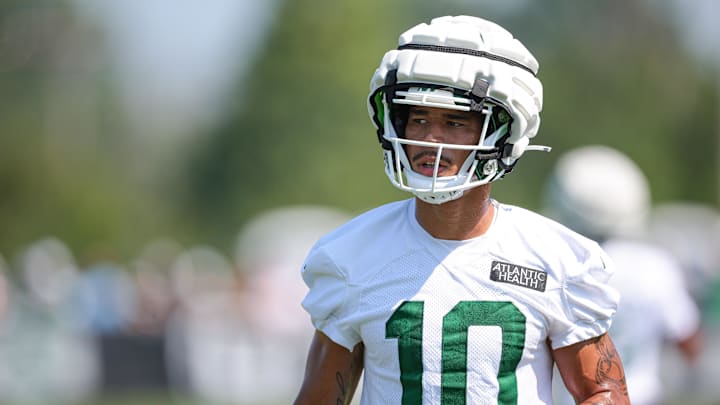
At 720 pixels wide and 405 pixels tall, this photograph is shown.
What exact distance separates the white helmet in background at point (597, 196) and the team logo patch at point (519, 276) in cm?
250

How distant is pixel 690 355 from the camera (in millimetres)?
6262

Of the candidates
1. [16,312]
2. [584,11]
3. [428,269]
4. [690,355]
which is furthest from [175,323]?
[584,11]

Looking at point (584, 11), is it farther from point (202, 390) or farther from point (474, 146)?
point (474, 146)

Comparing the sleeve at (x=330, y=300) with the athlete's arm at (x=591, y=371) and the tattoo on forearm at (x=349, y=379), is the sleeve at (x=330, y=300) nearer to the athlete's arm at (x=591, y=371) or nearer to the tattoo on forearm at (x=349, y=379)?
the tattoo on forearm at (x=349, y=379)

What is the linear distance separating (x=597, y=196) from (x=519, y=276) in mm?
2545

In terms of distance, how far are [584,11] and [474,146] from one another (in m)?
44.0

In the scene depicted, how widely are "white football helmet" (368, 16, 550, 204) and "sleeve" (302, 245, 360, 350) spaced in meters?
0.36

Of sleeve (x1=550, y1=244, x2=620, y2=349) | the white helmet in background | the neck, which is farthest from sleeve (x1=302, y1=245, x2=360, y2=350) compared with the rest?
the white helmet in background

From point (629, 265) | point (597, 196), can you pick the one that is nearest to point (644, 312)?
point (629, 265)

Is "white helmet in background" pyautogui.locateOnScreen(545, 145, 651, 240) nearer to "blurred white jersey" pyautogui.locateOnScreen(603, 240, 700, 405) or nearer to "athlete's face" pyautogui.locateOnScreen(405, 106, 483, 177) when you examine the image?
"blurred white jersey" pyautogui.locateOnScreen(603, 240, 700, 405)

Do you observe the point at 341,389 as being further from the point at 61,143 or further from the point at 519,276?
the point at 61,143

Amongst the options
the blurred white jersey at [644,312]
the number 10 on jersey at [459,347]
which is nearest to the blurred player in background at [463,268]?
the number 10 on jersey at [459,347]

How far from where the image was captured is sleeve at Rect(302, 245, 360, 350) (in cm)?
349

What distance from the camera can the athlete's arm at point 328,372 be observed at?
11.7 ft
